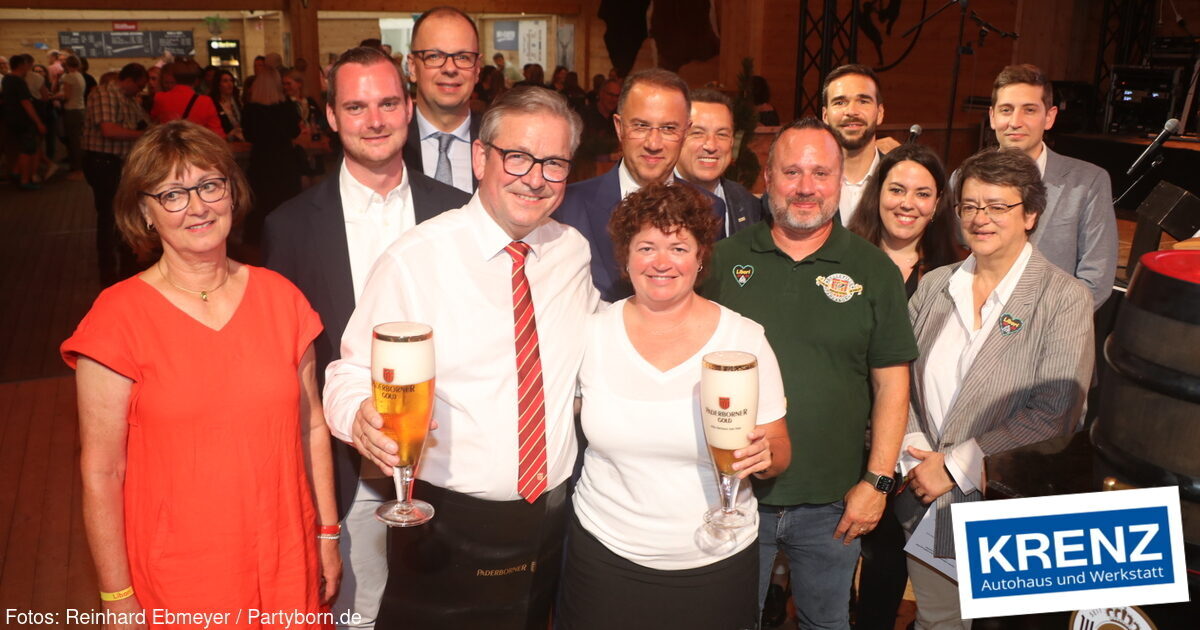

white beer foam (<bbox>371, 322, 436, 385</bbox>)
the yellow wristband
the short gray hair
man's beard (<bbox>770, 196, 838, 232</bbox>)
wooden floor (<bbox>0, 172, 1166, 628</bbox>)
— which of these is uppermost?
the short gray hair

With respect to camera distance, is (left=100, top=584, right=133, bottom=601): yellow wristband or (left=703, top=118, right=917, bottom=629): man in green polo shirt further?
(left=703, top=118, right=917, bottom=629): man in green polo shirt

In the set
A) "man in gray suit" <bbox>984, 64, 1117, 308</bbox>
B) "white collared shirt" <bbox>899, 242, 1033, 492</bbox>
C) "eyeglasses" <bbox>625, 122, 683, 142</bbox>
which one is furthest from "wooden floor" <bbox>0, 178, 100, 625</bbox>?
"man in gray suit" <bbox>984, 64, 1117, 308</bbox>

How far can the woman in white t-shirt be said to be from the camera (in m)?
1.95

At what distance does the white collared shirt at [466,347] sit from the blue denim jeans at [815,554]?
700 mm

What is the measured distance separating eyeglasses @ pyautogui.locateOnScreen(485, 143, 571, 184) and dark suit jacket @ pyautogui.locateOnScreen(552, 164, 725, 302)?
0.58 m

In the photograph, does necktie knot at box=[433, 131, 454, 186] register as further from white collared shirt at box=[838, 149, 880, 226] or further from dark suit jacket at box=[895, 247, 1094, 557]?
dark suit jacket at box=[895, 247, 1094, 557]

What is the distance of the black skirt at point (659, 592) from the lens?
1986mm

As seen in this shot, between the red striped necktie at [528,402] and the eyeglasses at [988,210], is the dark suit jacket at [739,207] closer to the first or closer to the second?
the eyeglasses at [988,210]

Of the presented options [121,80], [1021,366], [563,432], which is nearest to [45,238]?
[121,80]

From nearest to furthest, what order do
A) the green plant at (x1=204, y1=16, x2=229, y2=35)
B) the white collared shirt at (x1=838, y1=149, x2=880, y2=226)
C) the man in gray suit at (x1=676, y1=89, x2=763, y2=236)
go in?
the man in gray suit at (x1=676, y1=89, x2=763, y2=236), the white collared shirt at (x1=838, y1=149, x2=880, y2=226), the green plant at (x1=204, y1=16, x2=229, y2=35)

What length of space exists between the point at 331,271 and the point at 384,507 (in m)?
0.82

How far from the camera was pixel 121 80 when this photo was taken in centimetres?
847

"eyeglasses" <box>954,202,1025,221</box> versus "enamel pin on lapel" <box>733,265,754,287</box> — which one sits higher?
"eyeglasses" <box>954,202,1025,221</box>

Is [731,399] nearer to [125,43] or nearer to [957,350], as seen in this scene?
[957,350]
